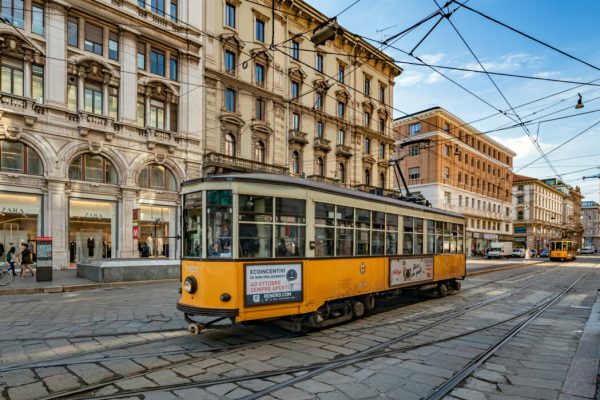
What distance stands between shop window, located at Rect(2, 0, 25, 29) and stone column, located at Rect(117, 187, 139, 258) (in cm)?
882

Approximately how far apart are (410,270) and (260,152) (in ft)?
62.0

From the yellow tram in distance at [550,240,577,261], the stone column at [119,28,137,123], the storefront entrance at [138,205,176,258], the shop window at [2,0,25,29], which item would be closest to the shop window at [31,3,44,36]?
the shop window at [2,0,25,29]

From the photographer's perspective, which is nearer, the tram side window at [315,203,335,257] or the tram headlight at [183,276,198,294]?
the tram headlight at [183,276,198,294]

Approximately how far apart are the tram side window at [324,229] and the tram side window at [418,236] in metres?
3.80

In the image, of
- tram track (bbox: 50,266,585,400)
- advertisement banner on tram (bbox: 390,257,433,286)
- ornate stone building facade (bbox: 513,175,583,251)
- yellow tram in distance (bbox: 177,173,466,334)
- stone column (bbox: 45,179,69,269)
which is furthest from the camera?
ornate stone building facade (bbox: 513,175,583,251)

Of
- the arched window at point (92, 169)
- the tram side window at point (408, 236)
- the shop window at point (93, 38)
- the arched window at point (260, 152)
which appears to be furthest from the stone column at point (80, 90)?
the tram side window at point (408, 236)

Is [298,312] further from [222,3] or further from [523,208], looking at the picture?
[523,208]

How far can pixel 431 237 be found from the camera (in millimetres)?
10977

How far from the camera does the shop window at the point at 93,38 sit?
1914 centimetres

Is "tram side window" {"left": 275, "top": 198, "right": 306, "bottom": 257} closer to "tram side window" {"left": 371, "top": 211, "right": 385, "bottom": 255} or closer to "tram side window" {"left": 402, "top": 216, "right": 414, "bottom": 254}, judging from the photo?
"tram side window" {"left": 371, "top": 211, "right": 385, "bottom": 255}

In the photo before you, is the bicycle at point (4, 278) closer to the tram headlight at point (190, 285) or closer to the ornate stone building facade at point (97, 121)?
the ornate stone building facade at point (97, 121)

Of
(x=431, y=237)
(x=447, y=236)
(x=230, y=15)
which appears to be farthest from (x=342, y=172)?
(x=431, y=237)

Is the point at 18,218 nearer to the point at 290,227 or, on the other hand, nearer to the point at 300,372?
the point at 290,227

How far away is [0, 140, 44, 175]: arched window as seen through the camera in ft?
55.7
